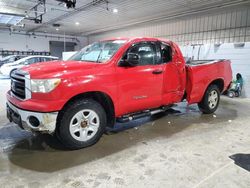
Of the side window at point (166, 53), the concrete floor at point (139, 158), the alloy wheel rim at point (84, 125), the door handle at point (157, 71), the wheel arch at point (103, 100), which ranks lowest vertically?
the concrete floor at point (139, 158)

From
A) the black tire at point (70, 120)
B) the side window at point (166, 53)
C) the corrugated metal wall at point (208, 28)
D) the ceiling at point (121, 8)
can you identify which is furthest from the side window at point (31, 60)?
the black tire at point (70, 120)

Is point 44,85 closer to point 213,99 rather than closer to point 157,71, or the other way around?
point 157,71

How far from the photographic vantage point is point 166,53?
4234 millimetres

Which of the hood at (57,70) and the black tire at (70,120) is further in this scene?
the black tire at (70,120)

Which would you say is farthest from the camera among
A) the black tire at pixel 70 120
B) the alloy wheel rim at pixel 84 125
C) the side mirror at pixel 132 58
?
the side mirror at pixel 132 58

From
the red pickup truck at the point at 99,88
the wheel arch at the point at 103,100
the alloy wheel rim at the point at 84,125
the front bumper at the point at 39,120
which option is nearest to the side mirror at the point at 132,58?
the red pickup truck at the point at 99,88

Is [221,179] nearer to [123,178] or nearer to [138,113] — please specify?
[123,178]

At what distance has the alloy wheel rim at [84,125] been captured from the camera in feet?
10.2

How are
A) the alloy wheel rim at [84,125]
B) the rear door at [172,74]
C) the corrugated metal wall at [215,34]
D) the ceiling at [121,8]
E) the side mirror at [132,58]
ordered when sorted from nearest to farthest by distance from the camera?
the alloy wheel rim at [84,125]
the side mirror at [132,58]
the rear door at [172,74]
the corrugated metal wall at [215,34]
the ceiling at [121,8]

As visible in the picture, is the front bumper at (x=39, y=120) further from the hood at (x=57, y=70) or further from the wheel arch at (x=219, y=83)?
the wheel arch at (x=219, y=83)

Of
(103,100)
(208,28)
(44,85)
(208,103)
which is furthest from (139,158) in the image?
(208,28)

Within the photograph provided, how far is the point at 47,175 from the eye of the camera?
2.55m

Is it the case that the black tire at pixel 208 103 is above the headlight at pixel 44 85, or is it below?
below

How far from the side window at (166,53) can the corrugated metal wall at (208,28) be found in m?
7.05
